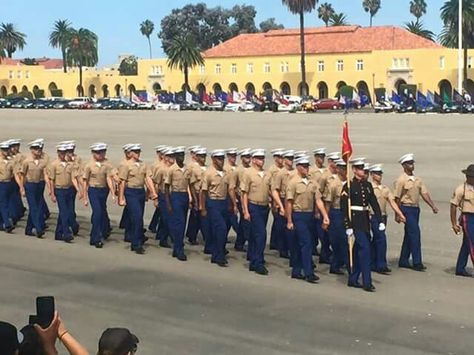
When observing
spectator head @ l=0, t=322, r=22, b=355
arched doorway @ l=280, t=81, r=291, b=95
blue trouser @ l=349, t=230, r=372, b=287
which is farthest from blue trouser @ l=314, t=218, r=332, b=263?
arched doorway @ l=280, t=81, r=291, b=95

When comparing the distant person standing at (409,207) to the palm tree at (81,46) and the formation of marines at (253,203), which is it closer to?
the formation of marines at (253,203)

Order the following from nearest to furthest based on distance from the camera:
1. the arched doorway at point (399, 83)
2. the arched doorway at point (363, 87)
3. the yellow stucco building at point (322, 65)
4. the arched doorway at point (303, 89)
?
the yellow stucco building at point (322, 65)
the arched doorway at point (399, 83)
the arched doorway at point (363, 87)
the arched doorway at point (303, 89)

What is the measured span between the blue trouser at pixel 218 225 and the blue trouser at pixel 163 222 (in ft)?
3.10

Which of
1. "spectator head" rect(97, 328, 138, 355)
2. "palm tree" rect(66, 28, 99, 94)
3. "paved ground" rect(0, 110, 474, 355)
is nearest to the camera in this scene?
"spectator head" rect(97, 328, 138, 355)

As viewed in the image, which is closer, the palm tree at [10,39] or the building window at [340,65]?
the building window at [340,65]

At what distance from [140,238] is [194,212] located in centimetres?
100

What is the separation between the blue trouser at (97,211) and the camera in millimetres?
12641

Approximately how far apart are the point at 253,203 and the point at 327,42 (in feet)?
265

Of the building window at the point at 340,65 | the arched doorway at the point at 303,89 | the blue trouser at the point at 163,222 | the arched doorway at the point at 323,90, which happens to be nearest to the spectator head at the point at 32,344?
the blue trouser at the point at 163,222

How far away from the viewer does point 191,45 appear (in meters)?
94.8

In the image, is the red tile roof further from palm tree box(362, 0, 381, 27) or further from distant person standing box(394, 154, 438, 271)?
distant person standing box(394, 154, 438, 271)

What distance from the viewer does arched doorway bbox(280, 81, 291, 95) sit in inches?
3575

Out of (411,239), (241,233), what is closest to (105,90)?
(241,233)

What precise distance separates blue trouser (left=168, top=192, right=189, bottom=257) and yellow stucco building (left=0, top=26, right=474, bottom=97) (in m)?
71.0
